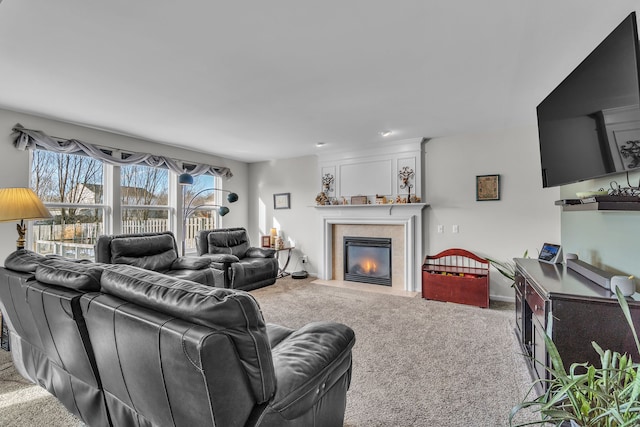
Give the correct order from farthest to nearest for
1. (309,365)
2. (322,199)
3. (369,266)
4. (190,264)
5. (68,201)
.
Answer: (322,199)
(369,266)
(190,264)
(68,201)
(309,365)

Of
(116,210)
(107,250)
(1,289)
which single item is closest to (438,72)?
(1,289)

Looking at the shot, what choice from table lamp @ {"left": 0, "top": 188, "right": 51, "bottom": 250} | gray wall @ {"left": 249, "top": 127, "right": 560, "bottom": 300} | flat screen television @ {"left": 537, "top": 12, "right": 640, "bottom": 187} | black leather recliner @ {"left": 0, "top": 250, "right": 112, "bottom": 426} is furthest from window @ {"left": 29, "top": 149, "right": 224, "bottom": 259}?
flat screen television @ {"left": 537, "top": 12, "right": 640, "bottom": 187}

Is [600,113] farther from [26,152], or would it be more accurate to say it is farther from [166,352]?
[26,152]

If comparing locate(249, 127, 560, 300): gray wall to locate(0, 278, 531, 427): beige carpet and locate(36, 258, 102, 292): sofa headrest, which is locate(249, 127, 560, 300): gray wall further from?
locate(36, 258, 102, 292): sofa headrest

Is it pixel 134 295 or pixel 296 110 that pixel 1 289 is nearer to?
pixel 134 295

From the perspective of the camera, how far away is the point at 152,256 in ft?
13.3

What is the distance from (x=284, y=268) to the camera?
587 cm

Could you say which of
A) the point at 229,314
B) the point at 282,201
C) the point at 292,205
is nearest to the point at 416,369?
the point at 229,314

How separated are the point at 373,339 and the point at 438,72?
8.02ft

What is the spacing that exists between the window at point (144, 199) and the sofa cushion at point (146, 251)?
0.76 m

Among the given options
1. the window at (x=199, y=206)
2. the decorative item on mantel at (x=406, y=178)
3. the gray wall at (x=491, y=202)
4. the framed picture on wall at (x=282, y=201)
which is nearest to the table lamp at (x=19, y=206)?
the window at (x=199, y=206)

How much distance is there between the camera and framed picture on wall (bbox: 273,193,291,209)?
607 centimetres

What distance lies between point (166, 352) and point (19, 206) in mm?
2533

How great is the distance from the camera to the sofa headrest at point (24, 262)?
1.77 metres
